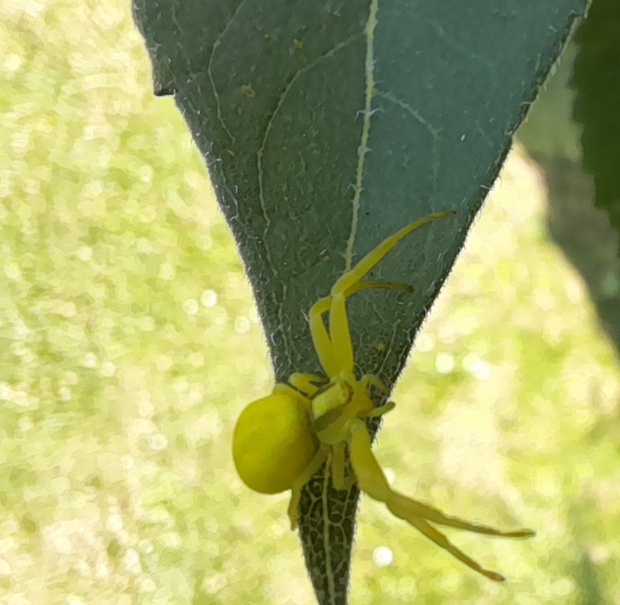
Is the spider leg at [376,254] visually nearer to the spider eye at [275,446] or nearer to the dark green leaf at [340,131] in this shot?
the dark green leaf at [340,131]

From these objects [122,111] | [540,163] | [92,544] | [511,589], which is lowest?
[511,589]

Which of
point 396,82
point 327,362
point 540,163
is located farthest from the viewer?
point 540,163

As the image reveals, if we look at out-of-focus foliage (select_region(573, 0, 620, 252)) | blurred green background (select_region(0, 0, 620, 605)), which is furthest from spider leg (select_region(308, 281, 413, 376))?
blurred green background (select_region(0, 0, 620, 605))

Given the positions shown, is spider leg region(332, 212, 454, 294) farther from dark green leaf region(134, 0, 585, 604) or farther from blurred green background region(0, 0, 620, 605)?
blurred green background region(0, 0, 620, 605)

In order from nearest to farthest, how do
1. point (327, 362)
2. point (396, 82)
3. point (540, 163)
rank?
point (396, 82) < point (327, 362) < point (540, 163)

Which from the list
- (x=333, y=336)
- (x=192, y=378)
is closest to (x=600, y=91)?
(x=333, y=336)

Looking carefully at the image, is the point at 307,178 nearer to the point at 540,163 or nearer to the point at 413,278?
the point at 413,278

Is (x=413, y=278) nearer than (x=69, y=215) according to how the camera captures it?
Yes

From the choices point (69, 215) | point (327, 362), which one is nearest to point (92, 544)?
point (69, 215)

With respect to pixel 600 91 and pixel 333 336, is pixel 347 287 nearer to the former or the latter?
Result: pixel 333 336
